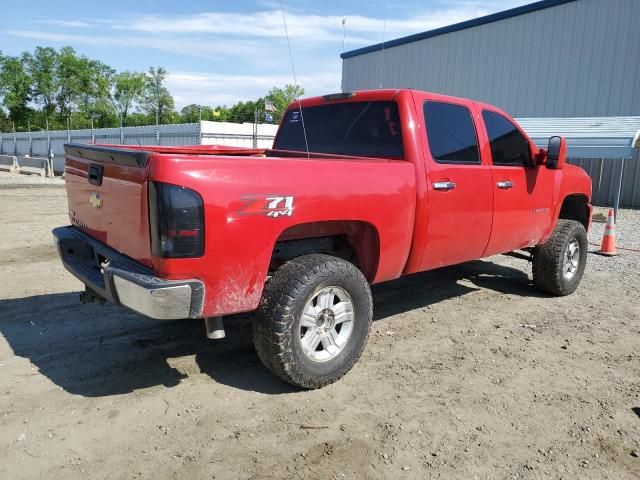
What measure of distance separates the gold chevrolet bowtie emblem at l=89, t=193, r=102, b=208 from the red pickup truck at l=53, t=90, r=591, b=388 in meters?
0.02

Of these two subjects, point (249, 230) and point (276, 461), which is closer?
point (276, 461)

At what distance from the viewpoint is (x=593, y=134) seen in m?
14.0

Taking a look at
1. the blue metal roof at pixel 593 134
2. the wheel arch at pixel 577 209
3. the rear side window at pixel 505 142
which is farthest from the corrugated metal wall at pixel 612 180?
the rear side window at pixel 505 142

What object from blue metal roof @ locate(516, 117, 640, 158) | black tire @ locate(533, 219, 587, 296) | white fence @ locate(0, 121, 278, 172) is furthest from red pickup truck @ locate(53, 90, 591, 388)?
white fence @ locate(0, 121, 278, 172)

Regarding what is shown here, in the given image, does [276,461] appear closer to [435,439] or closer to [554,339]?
[435,439]

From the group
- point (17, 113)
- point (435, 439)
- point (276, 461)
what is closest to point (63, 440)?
point (276, 461)

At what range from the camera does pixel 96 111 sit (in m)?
80.9

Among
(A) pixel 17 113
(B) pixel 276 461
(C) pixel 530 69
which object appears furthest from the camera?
(A) pixel 17 113

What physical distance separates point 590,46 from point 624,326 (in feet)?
52.0

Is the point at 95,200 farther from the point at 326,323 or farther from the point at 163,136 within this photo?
the point at 163,136

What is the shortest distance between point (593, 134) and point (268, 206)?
1360 centimetres

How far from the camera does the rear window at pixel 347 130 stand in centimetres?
415

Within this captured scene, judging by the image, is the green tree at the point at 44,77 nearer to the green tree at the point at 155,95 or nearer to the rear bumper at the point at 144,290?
the green tree at the point at 155,95

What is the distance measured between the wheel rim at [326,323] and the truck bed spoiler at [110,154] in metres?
1.30
